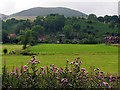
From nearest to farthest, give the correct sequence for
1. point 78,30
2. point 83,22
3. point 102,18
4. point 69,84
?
point 69,84, point 78,30, point 83,22, point 102,18

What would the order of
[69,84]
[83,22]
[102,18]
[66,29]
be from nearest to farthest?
1. [69,84]
2. [66,29]
3. [83,22]
4. [102,18]

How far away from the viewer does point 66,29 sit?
8100 cm

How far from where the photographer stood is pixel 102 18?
138750 mm

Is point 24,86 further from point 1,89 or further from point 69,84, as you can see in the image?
point 69,84

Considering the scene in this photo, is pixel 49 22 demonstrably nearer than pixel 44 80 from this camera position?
→ No

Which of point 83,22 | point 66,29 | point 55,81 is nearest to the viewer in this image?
point 55,81

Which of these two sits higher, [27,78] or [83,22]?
[83,22]

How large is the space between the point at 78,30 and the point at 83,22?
14.0 m

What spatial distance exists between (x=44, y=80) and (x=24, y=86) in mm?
732

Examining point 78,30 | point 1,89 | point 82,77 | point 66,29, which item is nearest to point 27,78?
point 1,89

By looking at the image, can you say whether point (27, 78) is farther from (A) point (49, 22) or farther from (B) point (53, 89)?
(A) point (49, 22)

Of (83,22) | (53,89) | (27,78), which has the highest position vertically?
(83,22)

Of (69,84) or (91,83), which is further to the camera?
(91,83)

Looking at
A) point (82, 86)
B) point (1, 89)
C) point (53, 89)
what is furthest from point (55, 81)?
point (1, 89)
